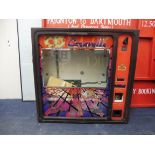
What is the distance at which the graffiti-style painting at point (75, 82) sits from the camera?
3225mm

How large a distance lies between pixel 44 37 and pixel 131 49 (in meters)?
1.22

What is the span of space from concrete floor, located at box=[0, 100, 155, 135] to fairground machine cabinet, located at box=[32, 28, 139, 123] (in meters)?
0.11

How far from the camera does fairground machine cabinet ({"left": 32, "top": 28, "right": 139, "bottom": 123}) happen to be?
2.96m

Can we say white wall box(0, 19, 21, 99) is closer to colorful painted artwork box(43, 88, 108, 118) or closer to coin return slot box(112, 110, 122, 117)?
colorful painted artwork box(43, 88, 108, 118)

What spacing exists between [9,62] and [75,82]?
4.81 ft

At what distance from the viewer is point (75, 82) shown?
3.39m

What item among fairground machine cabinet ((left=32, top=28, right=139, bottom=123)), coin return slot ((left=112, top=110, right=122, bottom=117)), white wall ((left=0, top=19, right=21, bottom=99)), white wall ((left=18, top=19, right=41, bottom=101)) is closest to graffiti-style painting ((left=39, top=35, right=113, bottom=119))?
fairground machine cabinet ((left=32, top=28, right=139, bottom=123))

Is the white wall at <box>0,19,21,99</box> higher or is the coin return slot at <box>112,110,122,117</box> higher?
the white wall at <box>0,19,21,99</box>

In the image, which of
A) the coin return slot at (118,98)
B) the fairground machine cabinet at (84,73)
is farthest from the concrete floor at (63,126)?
the coin return slot at (118,98)

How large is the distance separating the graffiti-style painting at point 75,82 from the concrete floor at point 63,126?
20 centimetres

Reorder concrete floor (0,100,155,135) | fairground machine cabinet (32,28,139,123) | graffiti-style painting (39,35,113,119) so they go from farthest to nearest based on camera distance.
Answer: graffiti-style painting (39,35,113,119) → concrete floor (0,100,155,135) → fairground machine cabinet (32,28,139,123)

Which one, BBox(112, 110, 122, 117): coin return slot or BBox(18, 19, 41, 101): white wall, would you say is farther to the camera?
BBox(18, 19, 41, 101): white wall

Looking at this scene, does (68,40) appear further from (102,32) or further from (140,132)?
(140,132)

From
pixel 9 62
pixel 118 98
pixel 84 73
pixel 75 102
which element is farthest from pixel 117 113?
pixel 9 62
